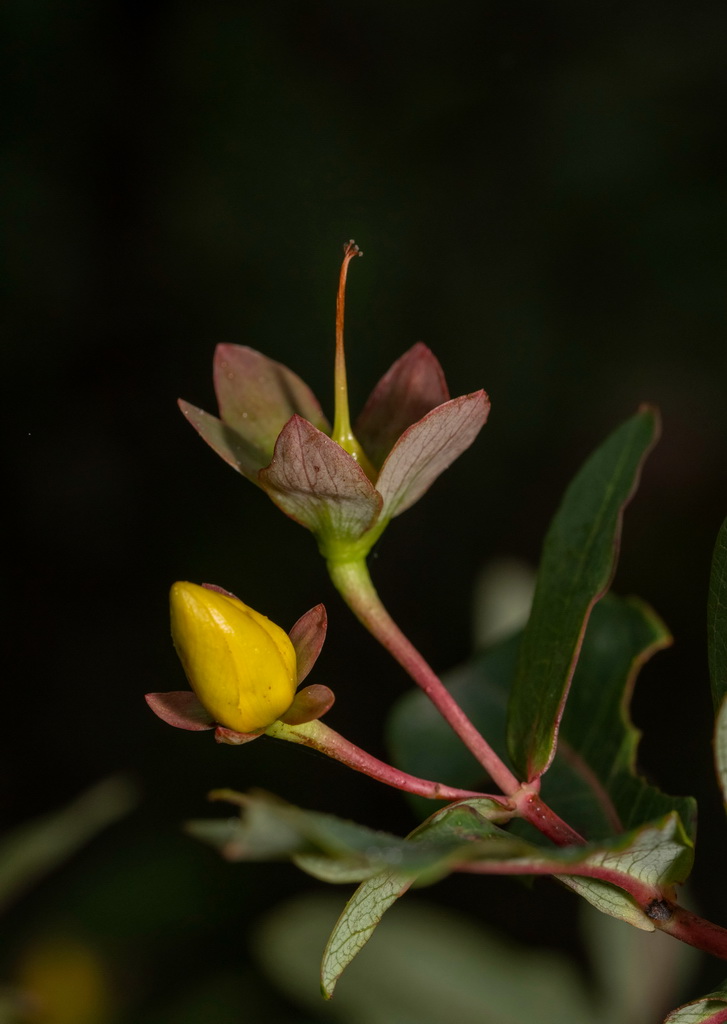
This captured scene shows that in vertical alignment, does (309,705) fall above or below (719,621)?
above

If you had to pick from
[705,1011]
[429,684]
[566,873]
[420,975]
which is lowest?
[420,975]

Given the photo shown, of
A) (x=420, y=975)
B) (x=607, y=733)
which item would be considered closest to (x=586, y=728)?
(x=607, y=733)

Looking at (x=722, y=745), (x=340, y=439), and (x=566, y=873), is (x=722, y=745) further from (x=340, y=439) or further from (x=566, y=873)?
(x=340, y=439)

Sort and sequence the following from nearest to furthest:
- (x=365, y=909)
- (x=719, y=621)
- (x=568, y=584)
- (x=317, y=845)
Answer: (x=317, y=845), (x=365, y=909), (x=719, y=621), (x=568, y=584)

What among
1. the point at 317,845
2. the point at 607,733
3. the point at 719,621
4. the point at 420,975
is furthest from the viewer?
the point at 420,975

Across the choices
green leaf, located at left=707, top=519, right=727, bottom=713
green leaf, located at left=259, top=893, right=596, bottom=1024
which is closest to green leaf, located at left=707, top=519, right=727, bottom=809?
green leaf, located at left=707, top=519, right=727, bottom=713

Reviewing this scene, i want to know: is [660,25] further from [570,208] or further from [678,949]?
[678,949]
